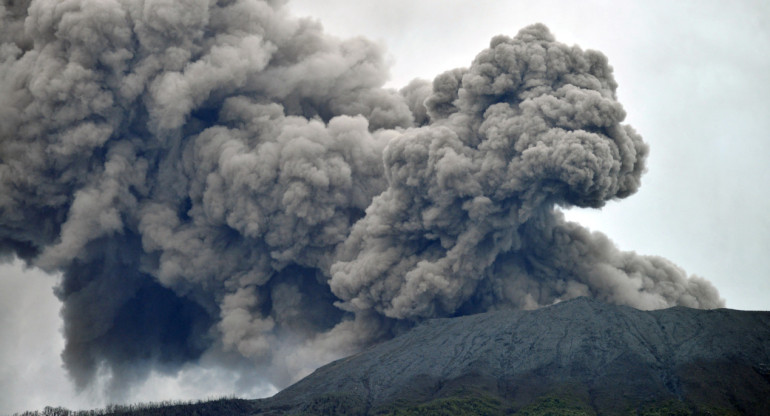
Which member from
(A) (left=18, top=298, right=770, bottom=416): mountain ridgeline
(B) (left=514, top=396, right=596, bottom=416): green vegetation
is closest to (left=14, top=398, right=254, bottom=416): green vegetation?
(A) (left=18, top=298, right=770, bottom=416): mountain ridgeline

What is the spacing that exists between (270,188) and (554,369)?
818 inches

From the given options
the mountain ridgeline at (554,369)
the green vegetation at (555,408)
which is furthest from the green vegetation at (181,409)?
the green vegetation at (555,408)

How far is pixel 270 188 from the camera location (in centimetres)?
7438

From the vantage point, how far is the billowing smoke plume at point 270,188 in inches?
2793

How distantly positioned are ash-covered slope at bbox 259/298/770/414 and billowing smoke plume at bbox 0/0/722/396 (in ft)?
6.90

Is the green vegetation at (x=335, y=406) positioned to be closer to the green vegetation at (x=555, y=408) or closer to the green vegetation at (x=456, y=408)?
the green vegetation at (x=456, y=408)

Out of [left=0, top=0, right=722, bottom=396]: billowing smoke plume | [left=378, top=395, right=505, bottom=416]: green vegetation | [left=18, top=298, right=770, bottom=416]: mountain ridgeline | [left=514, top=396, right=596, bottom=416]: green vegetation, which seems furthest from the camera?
[left=0, top=0, right=722, bottom=396]: billowing smoke plume

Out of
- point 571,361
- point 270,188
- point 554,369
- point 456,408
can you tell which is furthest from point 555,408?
point 270,188

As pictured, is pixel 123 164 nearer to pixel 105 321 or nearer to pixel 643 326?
pixel 105 321

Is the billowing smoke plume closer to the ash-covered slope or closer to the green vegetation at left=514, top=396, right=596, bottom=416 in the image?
the ash-covered slope

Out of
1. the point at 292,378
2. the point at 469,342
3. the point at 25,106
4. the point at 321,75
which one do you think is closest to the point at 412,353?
the point at 469,342

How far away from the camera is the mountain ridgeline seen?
6450 centimetres

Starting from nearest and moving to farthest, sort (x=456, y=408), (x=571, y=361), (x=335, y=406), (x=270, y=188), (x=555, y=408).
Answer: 1. (x=555, y=408)
2. (x=456, y=408)
3. (x=335, y=406)
4. (x=571, y=361)
5. (x=270, y=188)

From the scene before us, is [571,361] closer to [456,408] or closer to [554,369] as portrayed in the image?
[554,369]
